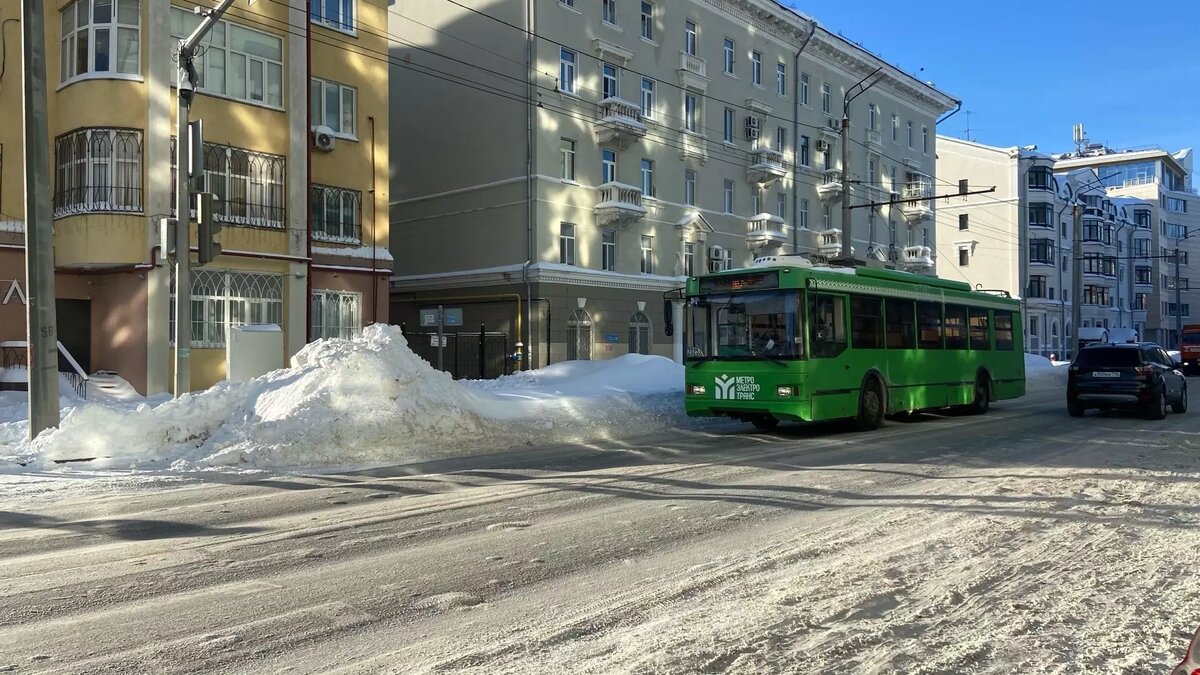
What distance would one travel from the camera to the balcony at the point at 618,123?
32.4 metres

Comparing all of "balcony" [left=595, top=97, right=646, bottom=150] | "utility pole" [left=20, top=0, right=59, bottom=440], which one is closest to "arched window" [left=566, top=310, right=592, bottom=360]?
"balcony" [left=595, top=97, right=646, bottom=150]

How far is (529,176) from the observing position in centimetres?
3075

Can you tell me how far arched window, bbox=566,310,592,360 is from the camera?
3177 cm

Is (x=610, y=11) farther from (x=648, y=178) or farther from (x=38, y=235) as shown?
(x=38, y=235)

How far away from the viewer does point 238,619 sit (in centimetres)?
507

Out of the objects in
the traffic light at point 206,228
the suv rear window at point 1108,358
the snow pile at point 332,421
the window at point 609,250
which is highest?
the window at point 609,250

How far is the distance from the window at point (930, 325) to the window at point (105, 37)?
1845cm

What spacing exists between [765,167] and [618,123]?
10091 millimetres

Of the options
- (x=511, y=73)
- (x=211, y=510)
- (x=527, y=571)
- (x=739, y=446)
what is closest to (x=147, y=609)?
(x=527, y=571)

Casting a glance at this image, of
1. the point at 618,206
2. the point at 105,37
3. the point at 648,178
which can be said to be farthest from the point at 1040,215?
the point at 105,37

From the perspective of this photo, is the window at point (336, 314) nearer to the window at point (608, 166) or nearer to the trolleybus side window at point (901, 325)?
the window at point (608, 166)

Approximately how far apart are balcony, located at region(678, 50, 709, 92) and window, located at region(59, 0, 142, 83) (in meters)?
21.7

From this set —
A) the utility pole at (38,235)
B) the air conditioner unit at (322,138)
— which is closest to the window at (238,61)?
the air conditioner unit at (322,138)

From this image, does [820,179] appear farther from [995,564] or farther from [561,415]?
[995,564]
